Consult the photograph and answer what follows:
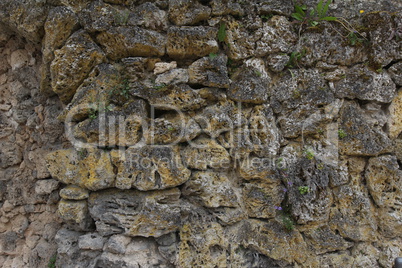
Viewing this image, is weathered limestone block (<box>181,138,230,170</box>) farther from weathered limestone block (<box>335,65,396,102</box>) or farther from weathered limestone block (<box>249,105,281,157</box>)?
weathered limestone block (<box>335,65,396,102</box>)

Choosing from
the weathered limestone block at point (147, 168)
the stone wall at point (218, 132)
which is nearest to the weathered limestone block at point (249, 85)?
the stone wall at point (218, 132)

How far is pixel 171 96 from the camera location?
2412 mm

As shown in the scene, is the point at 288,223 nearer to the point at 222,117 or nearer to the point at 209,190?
the point at 209,190

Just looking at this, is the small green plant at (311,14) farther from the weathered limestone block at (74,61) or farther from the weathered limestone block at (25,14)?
the weathered limestone block at (25,14)

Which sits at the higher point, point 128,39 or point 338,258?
point 128,39

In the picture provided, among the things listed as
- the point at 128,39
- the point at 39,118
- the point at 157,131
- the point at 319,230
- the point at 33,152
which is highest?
the point at 128,39

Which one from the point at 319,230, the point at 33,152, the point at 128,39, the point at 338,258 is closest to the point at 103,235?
the point at 33,152

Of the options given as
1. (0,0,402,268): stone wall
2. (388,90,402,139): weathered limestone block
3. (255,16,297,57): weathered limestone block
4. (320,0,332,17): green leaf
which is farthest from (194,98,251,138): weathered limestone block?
(388,90,402,139): weathered limestone block

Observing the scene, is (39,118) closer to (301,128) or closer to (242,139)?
(242,139)

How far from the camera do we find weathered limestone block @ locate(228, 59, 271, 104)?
2535 mm

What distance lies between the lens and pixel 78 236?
252 cm

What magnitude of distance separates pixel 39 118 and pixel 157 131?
1.50 metres

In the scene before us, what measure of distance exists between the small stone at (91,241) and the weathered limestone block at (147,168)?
21.9 inches

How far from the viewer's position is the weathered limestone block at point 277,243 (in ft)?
8.26
